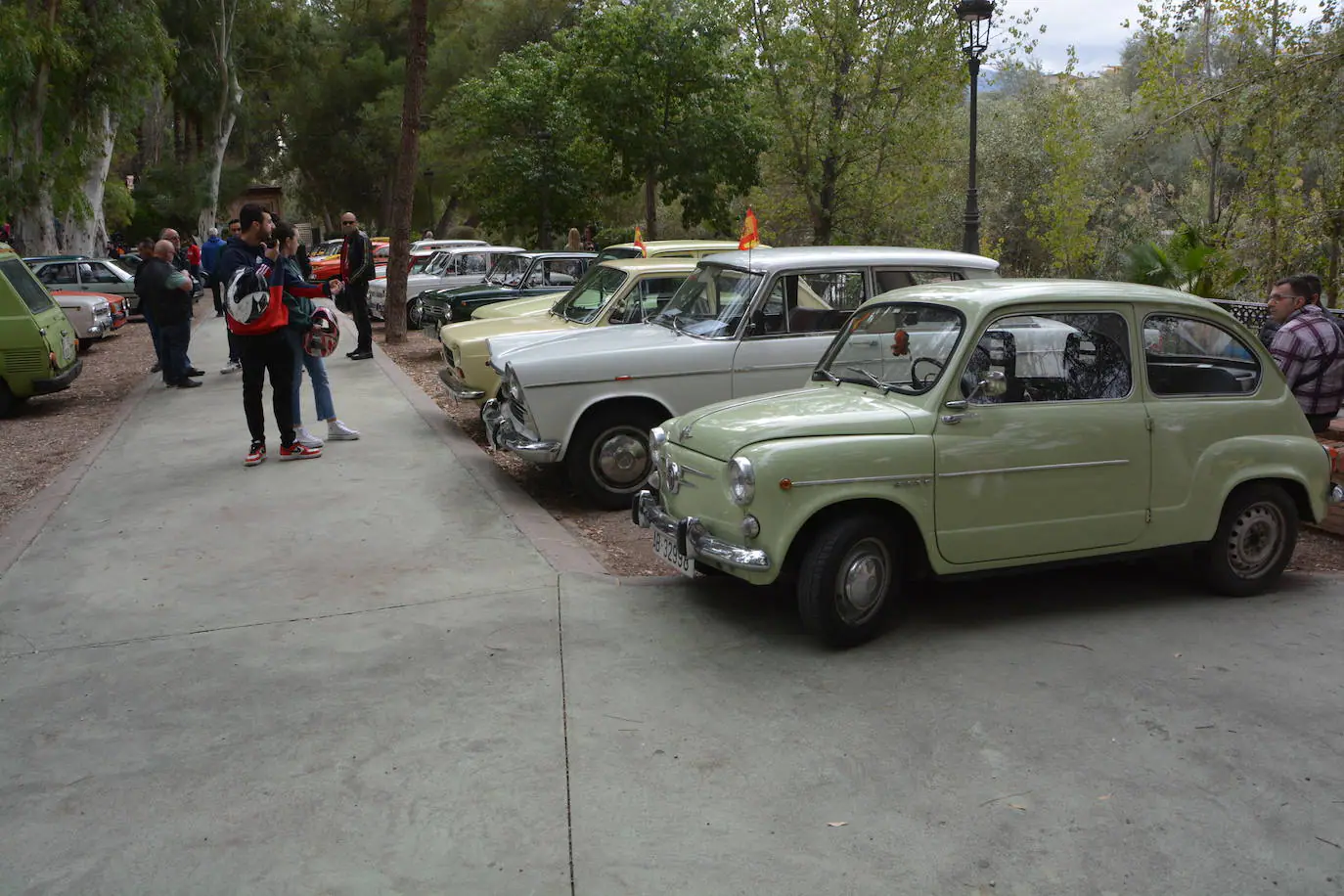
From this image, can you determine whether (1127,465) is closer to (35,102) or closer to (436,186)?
(35,102)

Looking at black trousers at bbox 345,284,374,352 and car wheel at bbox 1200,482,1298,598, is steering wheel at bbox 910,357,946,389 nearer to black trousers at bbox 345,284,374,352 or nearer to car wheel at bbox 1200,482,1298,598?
car wheel at bbox 1200,482,1298,598

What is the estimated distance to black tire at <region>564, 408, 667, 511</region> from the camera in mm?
8328

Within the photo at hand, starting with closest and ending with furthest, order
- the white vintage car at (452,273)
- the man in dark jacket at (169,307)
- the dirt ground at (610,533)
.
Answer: the dirt ground at (610,533), the man in dark jacket at (169,307), the white vintage car at (452,273)

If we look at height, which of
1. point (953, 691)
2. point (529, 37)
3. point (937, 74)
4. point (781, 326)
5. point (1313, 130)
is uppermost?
point (529, 37)

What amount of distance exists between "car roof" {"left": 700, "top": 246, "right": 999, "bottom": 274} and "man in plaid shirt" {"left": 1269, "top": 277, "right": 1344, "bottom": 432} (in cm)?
207

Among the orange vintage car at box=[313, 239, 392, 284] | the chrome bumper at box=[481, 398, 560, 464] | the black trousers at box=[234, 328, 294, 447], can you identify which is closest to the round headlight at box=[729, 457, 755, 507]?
the chrome bumper at box=[481, 398, 560, 464]

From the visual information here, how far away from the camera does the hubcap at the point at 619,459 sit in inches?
330

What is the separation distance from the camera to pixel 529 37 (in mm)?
45812

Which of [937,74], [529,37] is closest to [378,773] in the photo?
[937,74]

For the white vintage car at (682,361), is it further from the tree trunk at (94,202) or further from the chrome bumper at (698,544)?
the tree trunk at (94,202)

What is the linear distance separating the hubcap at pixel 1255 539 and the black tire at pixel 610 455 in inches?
152

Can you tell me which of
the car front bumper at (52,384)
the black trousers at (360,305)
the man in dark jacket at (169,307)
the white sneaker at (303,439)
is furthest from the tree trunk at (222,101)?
the white sneaker at (303,439)

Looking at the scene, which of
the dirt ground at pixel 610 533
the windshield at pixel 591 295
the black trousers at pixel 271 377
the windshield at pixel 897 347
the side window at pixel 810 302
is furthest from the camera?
the windshield at pixel 591 295

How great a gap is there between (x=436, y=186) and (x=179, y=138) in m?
10.7
